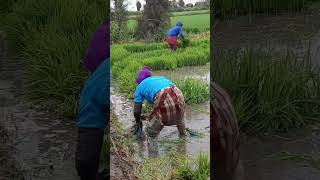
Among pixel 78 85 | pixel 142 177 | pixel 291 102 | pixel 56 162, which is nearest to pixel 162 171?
pixel 142 177

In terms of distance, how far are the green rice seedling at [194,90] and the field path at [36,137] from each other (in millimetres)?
1915

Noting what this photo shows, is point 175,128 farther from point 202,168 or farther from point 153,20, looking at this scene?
point 153,20

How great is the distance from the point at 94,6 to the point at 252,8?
3.10m

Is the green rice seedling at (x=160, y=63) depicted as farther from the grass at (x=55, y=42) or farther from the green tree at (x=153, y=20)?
the grass at (x=55, y=42)

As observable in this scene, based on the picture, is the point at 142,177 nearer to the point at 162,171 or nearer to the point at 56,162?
the point at 162,171

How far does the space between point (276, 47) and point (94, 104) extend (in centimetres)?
409

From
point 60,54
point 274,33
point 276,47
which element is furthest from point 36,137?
point 274,33

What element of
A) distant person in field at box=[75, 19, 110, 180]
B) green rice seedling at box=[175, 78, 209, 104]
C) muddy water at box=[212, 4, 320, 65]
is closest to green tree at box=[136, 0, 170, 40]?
green rice seedling at box=[175, 78, 209, 104]

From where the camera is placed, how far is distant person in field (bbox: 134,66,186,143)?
65.2 inches

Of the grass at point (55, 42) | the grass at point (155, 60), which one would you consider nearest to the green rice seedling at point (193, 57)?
the grass at point (155, 60)

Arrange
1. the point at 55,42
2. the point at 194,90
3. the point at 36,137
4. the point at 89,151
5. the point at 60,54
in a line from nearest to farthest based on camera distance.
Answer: the point at 194,90 → the point at 89,151 → the point at 36,137 → the point at 60,54 → the point at 55,42

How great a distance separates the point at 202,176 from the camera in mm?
1661

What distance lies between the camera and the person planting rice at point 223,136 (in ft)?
6.41

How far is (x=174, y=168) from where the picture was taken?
166 cm
